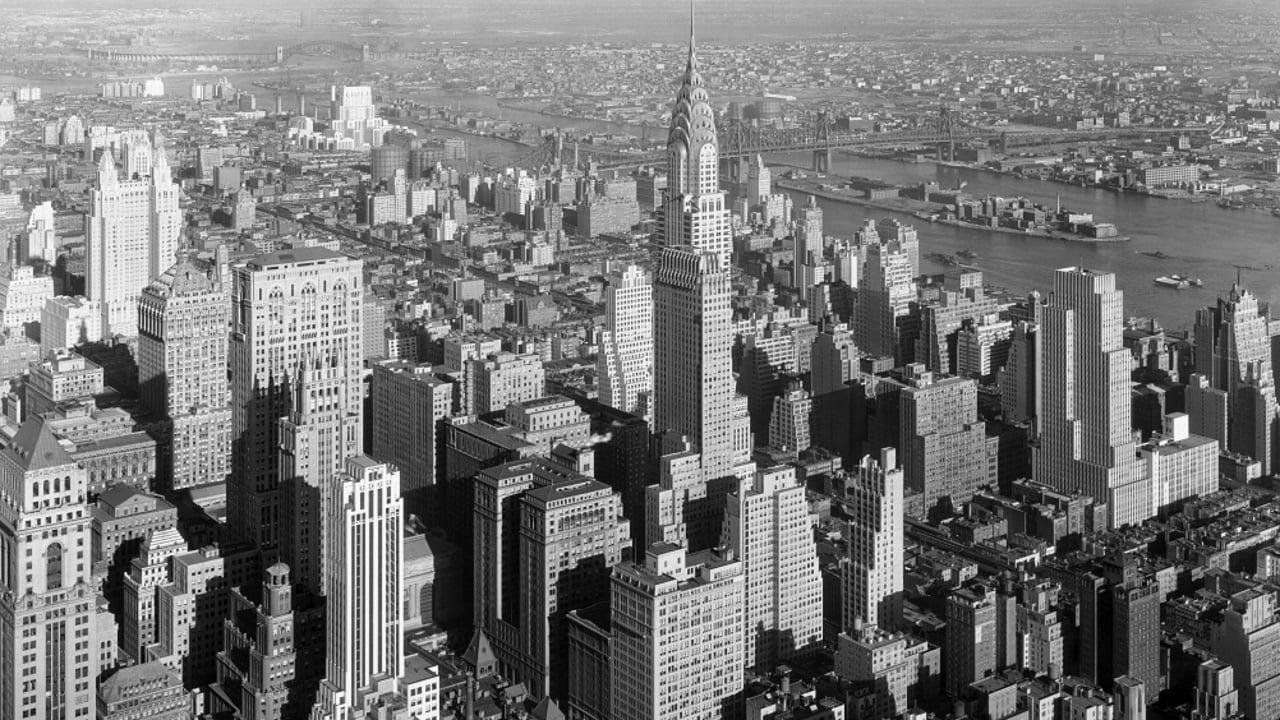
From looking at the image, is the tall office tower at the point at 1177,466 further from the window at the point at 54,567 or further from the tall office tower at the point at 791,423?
the window at the point at 54,567

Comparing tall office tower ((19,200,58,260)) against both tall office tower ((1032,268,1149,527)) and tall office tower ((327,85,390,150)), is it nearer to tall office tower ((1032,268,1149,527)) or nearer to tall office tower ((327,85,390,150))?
tall office tower ((327,85,390,150))

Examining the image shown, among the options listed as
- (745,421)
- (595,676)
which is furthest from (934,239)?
(595,676)

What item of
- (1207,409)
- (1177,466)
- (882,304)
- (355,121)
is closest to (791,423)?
(1177,466)

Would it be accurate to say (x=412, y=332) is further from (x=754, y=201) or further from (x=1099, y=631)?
(x=1099, y=631)

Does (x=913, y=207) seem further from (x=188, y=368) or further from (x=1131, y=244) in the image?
(x=188, y=368)

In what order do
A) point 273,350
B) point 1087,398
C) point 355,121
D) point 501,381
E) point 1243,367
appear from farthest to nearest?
point 355,121 → point 1243,367 → point 1087,398 → point 501,381 → point 273,350

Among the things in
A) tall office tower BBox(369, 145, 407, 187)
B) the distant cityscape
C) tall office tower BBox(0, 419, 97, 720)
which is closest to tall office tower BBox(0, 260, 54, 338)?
the distant cityscape

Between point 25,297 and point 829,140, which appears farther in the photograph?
point 829,140

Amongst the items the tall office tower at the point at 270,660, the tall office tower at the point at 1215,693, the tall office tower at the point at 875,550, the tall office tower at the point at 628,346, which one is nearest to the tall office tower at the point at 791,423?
the tall office tower at the point at 628,346
